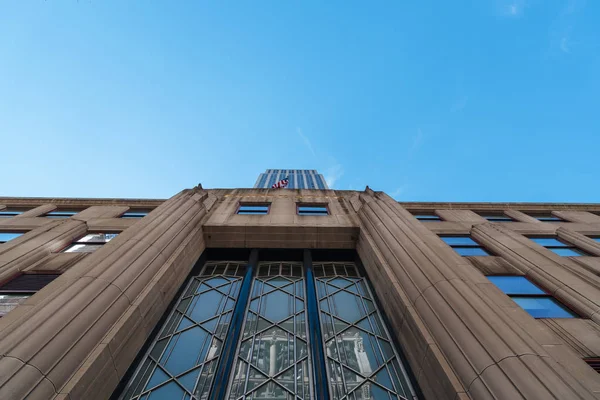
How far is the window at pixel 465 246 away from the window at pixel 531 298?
7.33 feet

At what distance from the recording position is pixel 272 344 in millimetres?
10414

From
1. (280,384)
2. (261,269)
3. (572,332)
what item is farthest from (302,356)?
(572,332)

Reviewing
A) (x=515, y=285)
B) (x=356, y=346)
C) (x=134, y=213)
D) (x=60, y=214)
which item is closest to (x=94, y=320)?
(x=356, y=346)

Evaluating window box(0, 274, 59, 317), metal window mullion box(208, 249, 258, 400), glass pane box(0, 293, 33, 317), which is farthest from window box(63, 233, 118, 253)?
metal window mullion box(208, 249, 258, 400)

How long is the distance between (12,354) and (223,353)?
539 cm

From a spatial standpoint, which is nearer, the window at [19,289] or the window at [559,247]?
the window at [19,289]

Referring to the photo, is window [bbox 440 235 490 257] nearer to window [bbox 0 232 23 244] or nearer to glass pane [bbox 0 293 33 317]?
glass pane [bbox 0 293 33 317]

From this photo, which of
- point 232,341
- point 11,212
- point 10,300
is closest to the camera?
point 232,341

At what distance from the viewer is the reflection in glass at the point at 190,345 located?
28.2 ft

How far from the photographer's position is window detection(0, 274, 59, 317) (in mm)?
10438

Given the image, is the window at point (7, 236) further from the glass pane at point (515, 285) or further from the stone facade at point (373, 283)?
the glass pane at point (515, 285)

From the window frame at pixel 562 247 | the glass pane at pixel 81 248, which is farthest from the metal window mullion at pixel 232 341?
the window frame at pixel 562 247

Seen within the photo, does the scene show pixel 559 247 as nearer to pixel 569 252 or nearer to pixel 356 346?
pixel 569 252

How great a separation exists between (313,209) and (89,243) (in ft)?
42.1
